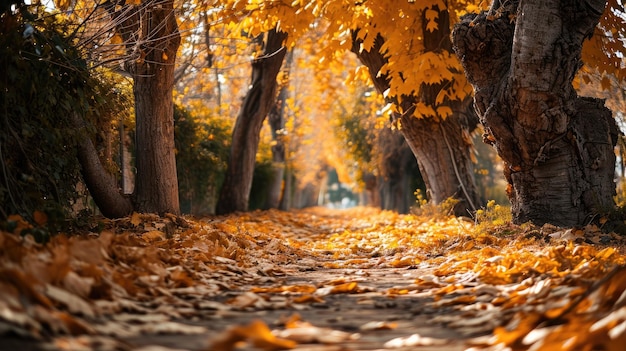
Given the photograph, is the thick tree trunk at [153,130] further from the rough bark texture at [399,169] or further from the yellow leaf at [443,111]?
the rough bark texture at [399,169]

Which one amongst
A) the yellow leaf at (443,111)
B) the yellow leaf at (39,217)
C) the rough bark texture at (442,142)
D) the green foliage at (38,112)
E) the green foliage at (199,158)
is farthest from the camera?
the green foliage at (199,158)

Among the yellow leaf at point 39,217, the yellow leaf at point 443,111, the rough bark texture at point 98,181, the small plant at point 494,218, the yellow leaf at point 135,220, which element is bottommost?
the small plant at point 494,218

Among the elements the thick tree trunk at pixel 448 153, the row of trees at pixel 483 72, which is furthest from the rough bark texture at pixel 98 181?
the thick tree trunk at pixel 448 153

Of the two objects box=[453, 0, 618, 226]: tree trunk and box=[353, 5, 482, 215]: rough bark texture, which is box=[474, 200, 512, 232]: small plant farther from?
box=[353, 5, 482, 215]: rough bark texture

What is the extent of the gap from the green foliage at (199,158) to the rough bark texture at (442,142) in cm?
350

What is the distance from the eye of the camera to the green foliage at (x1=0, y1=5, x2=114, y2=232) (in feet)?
13.6

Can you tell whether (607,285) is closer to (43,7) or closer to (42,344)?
(42,344)

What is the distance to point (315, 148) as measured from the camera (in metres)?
36.7

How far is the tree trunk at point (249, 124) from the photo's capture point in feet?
41.1

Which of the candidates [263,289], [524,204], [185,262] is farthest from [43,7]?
[524,204]

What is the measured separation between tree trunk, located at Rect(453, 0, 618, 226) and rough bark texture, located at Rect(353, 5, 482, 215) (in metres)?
3.34

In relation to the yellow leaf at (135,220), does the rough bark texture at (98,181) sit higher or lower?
higher

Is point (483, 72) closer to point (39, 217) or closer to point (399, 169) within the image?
point (39, 217)

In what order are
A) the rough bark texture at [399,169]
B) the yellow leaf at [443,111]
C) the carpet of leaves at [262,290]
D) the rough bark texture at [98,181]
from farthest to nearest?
the rough bark texture at [399,169], the yellow leaf at [443,111], the rough bark texture at [98,181], the carpet of leaves at [262,290]
